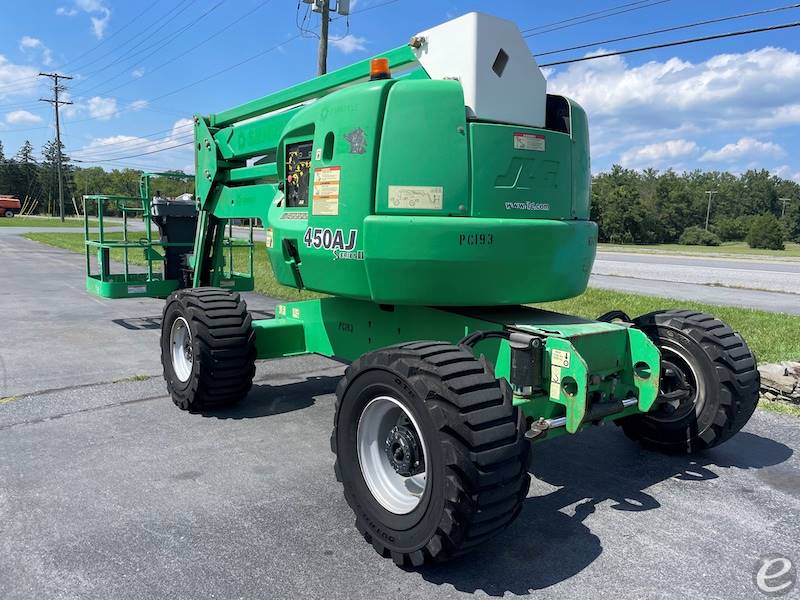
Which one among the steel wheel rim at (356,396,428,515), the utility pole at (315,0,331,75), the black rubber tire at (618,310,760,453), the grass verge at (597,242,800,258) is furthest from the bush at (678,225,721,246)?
the steel wheel rim at (356,396,428,515)

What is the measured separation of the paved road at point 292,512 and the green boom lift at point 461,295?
344mm

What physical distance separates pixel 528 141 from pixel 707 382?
7.23 feet

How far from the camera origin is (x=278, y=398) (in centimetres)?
641

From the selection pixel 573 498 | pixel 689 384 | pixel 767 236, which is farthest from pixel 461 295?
pixel 767 236

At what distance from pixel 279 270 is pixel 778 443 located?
4426 mm

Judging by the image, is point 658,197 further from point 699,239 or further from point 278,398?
point 278,398

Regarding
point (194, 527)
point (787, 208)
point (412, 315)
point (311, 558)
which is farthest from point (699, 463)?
point (787, 208)

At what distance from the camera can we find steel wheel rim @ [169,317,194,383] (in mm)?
6133

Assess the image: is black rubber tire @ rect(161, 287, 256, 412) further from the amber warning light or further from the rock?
the rock

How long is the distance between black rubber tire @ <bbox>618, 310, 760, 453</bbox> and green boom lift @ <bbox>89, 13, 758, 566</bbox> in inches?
0.5

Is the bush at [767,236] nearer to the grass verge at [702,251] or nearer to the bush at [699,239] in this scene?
the bush at [699,239]

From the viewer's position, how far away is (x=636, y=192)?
70.5 m

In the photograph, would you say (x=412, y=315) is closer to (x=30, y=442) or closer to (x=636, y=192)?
(x=30, y=442)

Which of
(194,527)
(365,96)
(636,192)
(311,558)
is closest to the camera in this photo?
(311,558)
